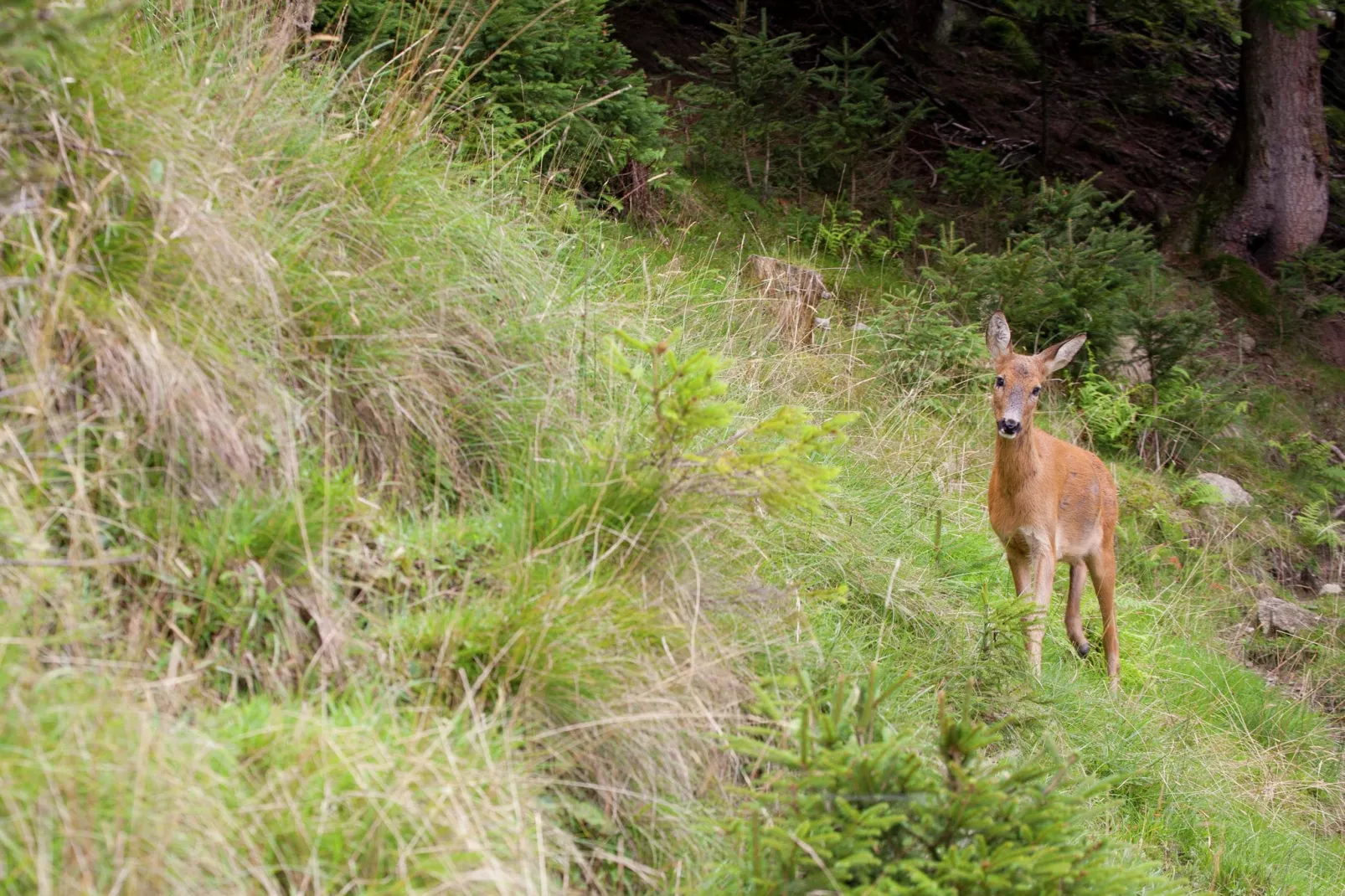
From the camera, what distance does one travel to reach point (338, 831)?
2.89 metres

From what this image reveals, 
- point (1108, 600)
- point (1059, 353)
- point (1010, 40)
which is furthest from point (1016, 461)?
point (1010, 40)

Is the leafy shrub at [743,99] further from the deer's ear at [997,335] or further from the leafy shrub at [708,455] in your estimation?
the leafy shrub at [708,455]

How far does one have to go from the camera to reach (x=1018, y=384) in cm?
687

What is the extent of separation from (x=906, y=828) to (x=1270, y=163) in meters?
11.2

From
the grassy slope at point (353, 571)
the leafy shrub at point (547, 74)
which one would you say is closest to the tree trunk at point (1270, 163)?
the leafy shrub at point (547, 74)

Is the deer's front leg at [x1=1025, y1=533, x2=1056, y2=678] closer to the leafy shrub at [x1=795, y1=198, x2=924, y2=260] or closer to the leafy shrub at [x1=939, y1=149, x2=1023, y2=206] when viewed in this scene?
the leafy shrub at [x1=795, y1=198, x2=924, y2=260]

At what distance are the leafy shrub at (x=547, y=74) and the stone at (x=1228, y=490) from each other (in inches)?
192

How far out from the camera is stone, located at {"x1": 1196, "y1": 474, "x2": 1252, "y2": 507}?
9.86m

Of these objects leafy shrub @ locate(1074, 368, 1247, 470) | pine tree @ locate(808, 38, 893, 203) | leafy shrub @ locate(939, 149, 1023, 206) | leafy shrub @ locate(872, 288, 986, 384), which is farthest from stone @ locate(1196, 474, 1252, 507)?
pine tree @ locate(808, 38, 893, 203)

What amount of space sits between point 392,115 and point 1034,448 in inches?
149

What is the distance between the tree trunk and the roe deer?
629cm

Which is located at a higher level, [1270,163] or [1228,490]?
[1270,163]

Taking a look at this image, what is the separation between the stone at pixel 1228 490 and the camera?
32.3 feet

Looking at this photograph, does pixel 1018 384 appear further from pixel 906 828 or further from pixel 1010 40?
pixel 1010 40
